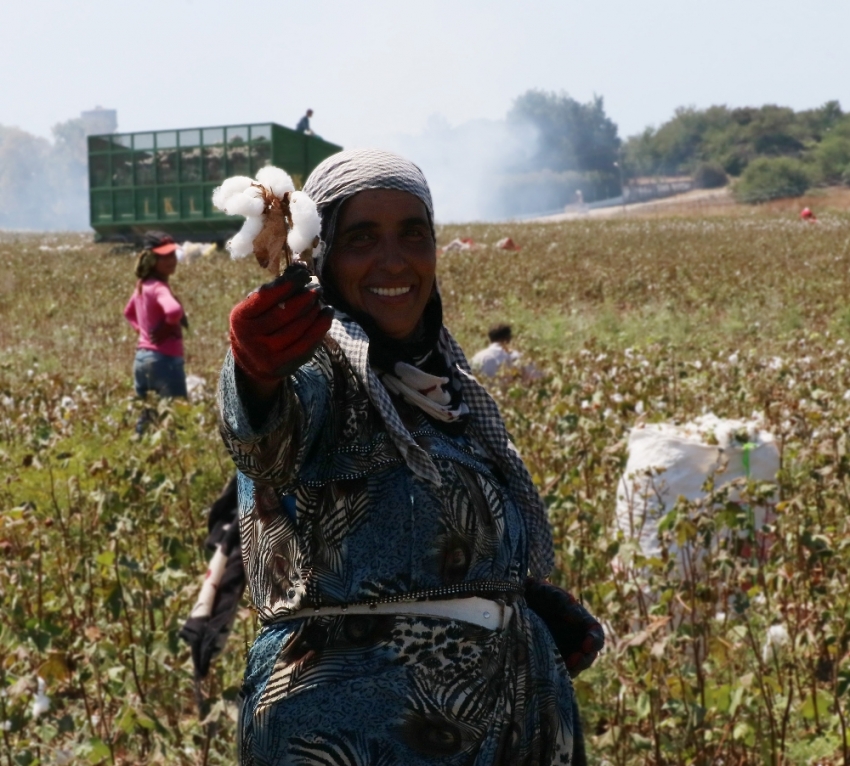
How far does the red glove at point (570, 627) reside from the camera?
2035 millimetres

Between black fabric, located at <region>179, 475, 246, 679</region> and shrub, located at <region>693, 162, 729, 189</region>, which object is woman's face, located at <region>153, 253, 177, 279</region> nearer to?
black fabric, located at <region>179, 475, 246, 679</region>

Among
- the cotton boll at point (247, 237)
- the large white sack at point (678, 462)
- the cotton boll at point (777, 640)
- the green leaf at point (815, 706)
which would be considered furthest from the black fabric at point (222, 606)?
the large white sack at point (678, 462)

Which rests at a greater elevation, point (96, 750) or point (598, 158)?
point (598, 158)

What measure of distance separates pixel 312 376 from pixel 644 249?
20207 millimetres

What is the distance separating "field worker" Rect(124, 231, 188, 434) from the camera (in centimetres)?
698

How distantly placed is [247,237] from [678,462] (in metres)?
2.84

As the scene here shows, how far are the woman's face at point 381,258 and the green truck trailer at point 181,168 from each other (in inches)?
809

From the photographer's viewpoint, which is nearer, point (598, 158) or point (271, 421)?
point (271, 421)

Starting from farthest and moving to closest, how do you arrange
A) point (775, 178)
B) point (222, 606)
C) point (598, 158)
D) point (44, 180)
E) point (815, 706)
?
point (44, 180), point (598, 158), point (775, 178), point (815, 706), point (222, 606)

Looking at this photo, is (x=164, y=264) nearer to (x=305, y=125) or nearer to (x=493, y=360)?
(x=493, y=360)

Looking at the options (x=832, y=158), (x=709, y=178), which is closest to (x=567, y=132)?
(x=709, y=178)

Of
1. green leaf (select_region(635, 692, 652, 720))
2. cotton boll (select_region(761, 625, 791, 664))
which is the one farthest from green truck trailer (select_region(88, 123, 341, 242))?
green leaf (select_region(635, 692, 652, 720))

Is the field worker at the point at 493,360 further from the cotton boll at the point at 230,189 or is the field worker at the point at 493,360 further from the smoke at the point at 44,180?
the smoke at the point at 44,180

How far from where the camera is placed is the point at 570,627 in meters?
2.04
